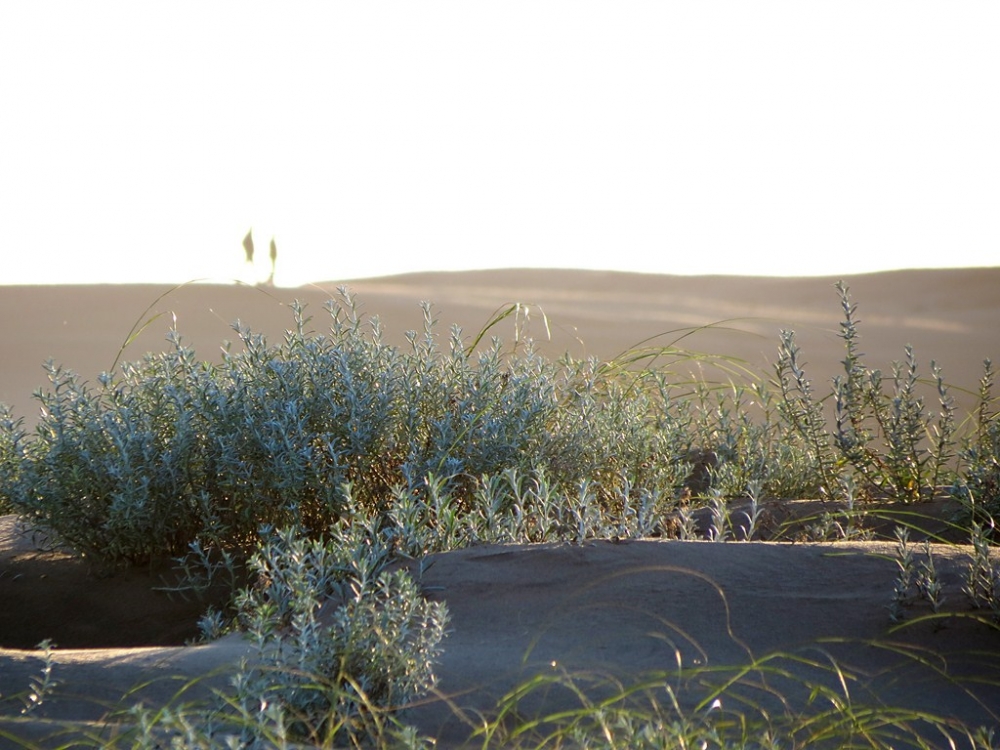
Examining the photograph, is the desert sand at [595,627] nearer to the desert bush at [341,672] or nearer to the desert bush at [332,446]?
the desert bush at [341,672]

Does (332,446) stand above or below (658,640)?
above

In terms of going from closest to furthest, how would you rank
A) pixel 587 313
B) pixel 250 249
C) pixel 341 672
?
1. pixel 341 672
2. pixel 250 249
3. pixel 587 313

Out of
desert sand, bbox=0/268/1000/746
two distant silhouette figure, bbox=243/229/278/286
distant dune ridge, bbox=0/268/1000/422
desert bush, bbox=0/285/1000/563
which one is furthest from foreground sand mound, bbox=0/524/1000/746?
two distant silhouette figure, bbox=243/229/278/286

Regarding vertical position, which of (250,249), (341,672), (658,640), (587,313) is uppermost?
(250,249)

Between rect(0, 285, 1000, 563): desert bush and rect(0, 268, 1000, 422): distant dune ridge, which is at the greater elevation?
rect(0, 285, 1000, 563): desert bush

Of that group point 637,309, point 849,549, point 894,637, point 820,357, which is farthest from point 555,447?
point 637,309

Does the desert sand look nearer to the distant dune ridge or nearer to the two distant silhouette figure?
the distant dune ridge

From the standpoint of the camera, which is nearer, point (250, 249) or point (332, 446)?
point (332, 446)

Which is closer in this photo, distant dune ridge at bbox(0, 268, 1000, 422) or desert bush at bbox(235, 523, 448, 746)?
desert bush at bbox(235, 523, 448, 746)

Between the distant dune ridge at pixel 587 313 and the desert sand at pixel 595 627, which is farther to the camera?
the distant dune ridge at pixel 587 313

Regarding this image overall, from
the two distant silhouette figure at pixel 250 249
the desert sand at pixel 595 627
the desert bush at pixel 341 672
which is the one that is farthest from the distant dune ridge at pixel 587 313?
the desert bush at pixel 341 672

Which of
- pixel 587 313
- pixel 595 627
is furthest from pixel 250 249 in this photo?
pixel 595 627

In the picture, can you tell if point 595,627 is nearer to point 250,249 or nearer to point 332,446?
point 332,446

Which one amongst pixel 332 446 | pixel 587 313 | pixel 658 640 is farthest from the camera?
pixel 587 313
